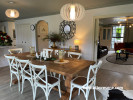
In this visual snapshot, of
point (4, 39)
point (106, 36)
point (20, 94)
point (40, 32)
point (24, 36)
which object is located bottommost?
point (20, 94)

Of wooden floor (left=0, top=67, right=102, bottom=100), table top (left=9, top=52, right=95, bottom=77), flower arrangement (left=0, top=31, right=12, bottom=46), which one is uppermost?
flower arrangement (left=0, top=31, right=12, bottom=46)

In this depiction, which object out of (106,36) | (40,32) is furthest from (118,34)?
(40,32)

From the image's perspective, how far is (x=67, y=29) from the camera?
15.6 feet

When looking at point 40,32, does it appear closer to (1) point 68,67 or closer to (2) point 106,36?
(1) point 68,67

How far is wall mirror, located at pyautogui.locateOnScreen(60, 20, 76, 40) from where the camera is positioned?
460 cm

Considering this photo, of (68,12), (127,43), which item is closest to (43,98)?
(68,12)

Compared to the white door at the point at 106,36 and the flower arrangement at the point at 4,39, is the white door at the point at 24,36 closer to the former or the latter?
the flower arrangement at the point at 4,39

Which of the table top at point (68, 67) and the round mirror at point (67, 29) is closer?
the table top at point (68, 67)

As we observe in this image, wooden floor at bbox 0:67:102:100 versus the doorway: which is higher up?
the doorway

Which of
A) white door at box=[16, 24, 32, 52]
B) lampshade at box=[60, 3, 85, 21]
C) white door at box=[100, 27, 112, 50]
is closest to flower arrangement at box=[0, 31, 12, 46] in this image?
white door at box=[16, 24, 32, 52]

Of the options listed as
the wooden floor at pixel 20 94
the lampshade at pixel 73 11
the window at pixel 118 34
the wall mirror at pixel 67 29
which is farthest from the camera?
the window at pixel 118 34

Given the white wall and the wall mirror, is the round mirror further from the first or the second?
the white wall

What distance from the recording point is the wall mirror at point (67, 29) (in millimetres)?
4598

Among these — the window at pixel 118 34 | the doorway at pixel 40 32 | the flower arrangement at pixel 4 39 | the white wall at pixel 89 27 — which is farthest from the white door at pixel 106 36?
Result: the flower arrangement at pixel 4 39
